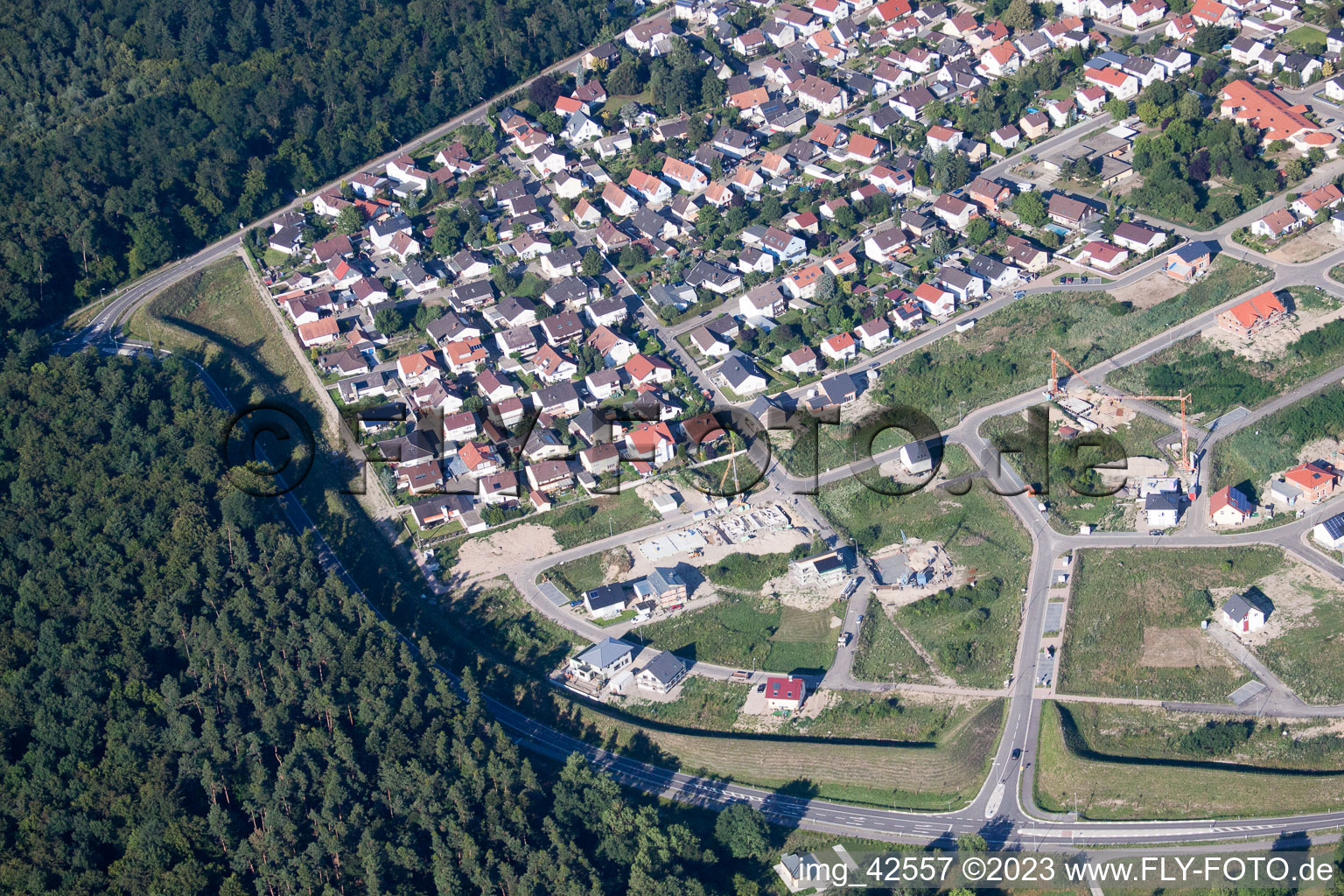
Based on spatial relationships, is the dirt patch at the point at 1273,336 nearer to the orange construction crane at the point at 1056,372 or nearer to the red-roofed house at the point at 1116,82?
the orange construction crane at the point at 1056,372

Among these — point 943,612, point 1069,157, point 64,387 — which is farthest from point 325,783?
point 1069,157

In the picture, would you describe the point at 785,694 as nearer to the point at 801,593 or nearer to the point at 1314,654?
the point at 801,593

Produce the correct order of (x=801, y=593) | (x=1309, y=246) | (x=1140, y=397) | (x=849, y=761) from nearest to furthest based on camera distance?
(x=849, y=761), (x=801, y=593), (x=1140, y=397), (x=1309, y=246)

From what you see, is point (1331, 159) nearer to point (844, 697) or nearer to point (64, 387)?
point (844, 697)

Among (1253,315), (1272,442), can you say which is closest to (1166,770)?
(1272,442)

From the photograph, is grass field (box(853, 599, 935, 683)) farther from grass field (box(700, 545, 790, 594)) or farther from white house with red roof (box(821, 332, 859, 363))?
white house with red roof (box(821, 332, 859, 363))

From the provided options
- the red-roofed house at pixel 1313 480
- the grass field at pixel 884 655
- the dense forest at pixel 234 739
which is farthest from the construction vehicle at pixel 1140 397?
the dense forest at pixel 234 739
